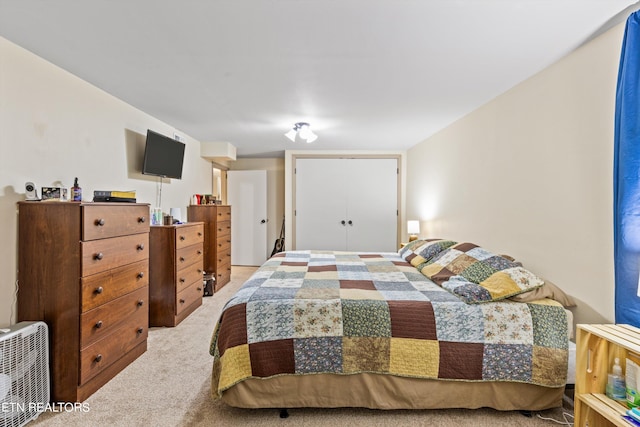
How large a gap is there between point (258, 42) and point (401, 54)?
934 millimetres

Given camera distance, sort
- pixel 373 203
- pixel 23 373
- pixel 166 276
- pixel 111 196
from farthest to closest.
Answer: pixel 373 203 < pixel 166 276 < pixel 111 196 < pixel 23 373

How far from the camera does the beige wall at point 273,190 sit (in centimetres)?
610

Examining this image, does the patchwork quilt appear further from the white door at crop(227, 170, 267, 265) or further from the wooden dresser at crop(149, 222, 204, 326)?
the white door at crop(227, 170, 267, 265)

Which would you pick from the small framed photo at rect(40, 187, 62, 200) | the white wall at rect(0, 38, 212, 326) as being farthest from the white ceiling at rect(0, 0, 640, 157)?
the small framed photo at rect(40, 187, 62, 200)

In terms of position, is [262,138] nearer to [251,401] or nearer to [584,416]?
[251,401]

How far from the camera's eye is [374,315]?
5.78 ft

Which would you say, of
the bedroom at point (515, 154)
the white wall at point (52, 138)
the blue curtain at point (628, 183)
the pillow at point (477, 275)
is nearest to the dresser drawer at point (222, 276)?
the white wall at point (52, 138)

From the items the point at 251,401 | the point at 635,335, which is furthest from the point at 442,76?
the point at 251,401

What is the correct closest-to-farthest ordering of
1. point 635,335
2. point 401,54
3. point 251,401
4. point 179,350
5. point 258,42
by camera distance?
A: 1. point 635,335
2. point 251,401
3. point 258,42
4. point 401,54
5. point 179,350

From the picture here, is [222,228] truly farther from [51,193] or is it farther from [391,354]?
[391,354]

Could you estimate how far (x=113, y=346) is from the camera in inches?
85.2

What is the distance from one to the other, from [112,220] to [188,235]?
129 centimetres

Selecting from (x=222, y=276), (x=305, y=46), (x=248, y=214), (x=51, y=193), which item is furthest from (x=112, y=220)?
(x=248, y=214)

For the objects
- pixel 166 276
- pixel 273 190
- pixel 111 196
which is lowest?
pixel 166 276
